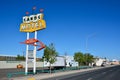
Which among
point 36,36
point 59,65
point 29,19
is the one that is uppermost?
point 29,19

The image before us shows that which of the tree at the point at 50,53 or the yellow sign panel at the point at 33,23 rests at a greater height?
the yellow sign panel at the point at 33,23

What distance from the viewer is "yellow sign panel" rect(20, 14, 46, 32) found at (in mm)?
40812

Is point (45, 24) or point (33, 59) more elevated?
point (45, 24)

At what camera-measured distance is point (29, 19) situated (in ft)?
138

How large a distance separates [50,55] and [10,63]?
1316 inches

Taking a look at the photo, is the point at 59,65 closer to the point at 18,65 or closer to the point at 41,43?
the point at 18,65

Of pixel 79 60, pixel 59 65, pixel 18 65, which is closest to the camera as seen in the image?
pixel 59 65

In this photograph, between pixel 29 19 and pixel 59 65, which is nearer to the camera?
pixel 29 19

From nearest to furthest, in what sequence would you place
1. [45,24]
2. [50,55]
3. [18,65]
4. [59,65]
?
[45,24], [50,55], [59,65], [18,65]

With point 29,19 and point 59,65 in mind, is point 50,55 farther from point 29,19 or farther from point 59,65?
point 59,65

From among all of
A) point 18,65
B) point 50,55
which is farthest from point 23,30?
point 18,65

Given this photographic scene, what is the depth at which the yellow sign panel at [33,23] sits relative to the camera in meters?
40.8

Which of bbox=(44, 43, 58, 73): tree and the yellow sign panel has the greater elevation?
the yellow sign panel

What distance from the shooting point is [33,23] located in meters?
41.7
